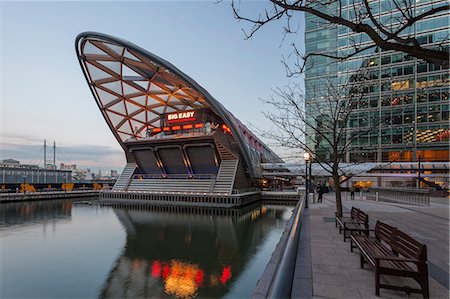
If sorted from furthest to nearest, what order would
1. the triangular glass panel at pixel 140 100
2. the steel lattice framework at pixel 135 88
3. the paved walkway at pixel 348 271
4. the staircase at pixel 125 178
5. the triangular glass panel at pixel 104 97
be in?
1. the triangular glass panel at pixel 140 100
2. the staircase at pixel 125 178
3. the triangular glass panel at pixel 104 97
4. the steel lattice framework at pixel 135 88
5. the paved walkway at pixel 348 271

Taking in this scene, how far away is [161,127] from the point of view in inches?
2064

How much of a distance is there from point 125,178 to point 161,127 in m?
12.7

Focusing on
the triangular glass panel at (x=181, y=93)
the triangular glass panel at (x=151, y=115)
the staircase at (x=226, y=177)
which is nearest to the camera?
the staircase at (x=226, y=177)

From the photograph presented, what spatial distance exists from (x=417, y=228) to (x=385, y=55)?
52619 millimetres

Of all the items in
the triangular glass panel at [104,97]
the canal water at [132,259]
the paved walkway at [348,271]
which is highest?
the triangular glass panel at [104,97]

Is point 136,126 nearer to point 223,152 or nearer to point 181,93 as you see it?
point 181,93

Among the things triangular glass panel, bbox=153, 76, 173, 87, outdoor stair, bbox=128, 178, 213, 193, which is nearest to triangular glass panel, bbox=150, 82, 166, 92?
triangular glass panel, bbox=153, 76, 173, 87

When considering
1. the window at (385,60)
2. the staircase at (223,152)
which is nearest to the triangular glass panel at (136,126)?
the staircase at (223,152)

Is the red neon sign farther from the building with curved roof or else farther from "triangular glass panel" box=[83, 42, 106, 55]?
"triangular glass panel" box=[83, 42, 106, 55]

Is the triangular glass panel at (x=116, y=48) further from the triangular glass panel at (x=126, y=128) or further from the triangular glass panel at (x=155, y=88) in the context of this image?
the triangular glass panel at (x=126, y=128)

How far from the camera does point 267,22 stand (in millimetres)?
6035

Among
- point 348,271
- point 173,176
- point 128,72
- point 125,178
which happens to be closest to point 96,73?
point 128,72

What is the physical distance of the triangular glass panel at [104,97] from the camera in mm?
42422

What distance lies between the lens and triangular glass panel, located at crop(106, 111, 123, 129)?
46403mm
